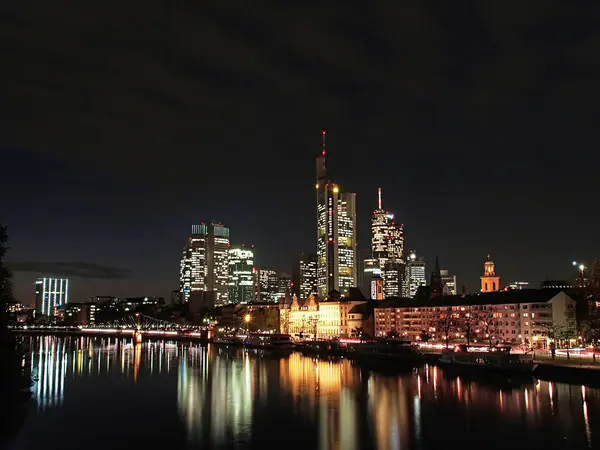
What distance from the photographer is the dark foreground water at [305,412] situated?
29.6 metres

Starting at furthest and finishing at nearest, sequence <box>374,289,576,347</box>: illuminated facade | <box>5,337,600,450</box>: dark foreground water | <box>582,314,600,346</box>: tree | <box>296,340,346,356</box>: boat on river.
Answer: <box>296,340,346,356</box>: boat on river < <box>374,289,576,347</box>: illuminated facade < <box>582,314,600,346</box>: tree < <box>5,337,600,450</box>: dark foreground water

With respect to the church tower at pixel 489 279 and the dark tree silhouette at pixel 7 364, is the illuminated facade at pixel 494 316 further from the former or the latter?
the dark tree silhouette at pixel 7 364

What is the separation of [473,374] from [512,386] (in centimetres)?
865

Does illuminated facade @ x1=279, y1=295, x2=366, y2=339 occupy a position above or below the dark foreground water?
above

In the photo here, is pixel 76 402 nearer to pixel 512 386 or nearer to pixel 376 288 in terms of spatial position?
pixel 512 386

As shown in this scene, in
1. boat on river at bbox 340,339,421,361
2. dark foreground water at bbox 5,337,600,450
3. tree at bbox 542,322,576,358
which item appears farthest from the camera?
boat on river at bbox 340,339,421,361

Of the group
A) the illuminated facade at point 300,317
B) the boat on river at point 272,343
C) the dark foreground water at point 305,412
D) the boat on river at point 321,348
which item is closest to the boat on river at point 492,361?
the dark foreground water at point 305,412

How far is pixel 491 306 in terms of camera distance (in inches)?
3625

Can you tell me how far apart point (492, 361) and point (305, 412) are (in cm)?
2770

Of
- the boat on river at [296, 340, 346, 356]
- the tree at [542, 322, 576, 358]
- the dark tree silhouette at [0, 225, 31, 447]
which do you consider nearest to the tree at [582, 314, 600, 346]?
the tree at [542, 322, 576, 358]

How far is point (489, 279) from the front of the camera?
137500 mm

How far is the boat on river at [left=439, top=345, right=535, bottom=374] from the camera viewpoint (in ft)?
175

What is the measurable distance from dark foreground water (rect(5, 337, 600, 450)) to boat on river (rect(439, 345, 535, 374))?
3020 mm

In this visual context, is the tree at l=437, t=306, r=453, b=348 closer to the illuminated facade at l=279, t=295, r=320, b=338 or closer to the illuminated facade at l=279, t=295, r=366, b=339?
the illuminated facade at l=279, t=295, r=366, b=339
